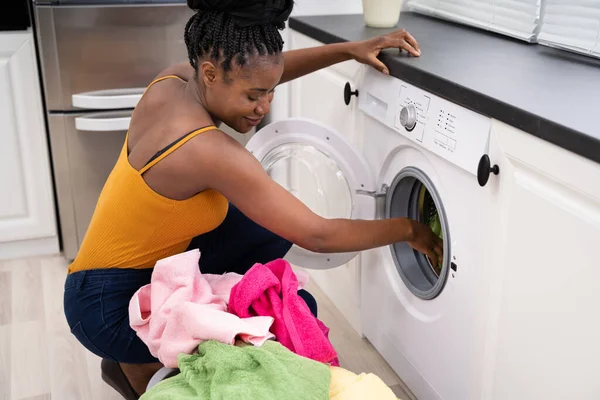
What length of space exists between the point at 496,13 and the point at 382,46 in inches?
20.2

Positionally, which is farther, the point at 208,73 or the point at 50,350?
the point at 50,350

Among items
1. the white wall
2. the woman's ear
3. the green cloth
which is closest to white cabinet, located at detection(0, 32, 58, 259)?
the white wall

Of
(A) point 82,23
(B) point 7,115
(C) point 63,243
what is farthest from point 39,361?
(A) point 82,23

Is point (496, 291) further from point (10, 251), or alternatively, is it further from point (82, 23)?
point (10, 251)

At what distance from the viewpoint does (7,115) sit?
2545 mm

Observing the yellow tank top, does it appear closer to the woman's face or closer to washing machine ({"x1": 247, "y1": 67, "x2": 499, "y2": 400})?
the woman's face

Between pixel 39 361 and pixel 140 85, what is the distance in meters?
1.02

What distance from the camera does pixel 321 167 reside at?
6.80ft

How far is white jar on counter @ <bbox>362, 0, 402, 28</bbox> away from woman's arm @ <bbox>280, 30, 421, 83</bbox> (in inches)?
13.8

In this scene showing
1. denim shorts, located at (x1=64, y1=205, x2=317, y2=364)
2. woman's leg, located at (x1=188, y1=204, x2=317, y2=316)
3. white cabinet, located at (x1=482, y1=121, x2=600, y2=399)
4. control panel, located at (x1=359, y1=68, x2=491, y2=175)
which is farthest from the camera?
woman's leg, located at (x1=188, y1=204, x2=317, y2=316)

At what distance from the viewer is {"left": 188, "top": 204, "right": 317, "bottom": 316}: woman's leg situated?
1.84 metres

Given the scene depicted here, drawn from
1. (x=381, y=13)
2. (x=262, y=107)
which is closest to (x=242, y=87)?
(x=262, y=107)

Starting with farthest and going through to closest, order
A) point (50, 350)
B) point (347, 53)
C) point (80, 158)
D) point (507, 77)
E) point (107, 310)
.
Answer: point (80, 158) < point (50, 350) < point (347, 53) < point (107, 310) < point (507, 77)

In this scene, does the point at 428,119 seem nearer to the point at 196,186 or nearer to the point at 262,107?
the point at 262,107
